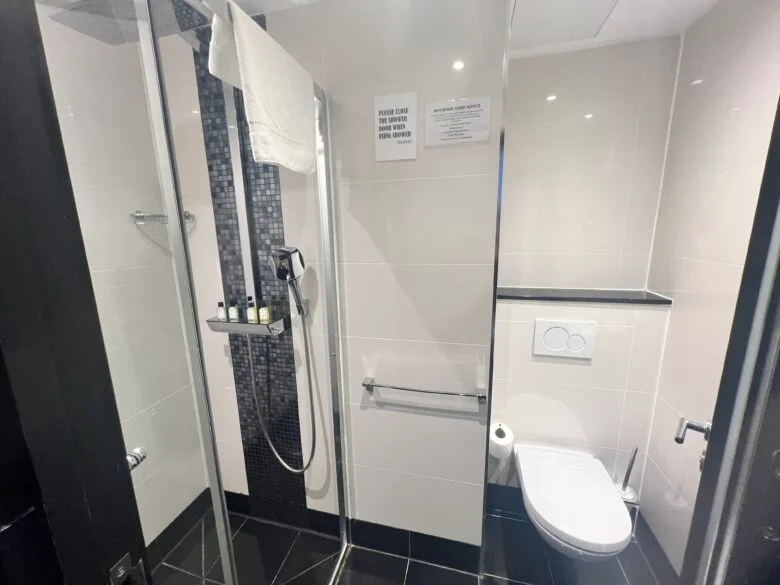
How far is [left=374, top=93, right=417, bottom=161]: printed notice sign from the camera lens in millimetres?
1119

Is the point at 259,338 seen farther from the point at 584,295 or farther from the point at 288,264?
the point at 584,295

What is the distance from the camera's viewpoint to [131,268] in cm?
106

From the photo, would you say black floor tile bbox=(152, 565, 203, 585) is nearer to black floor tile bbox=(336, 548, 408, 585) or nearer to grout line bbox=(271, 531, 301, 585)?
grout line bbox=(271, 531, 301, 585)

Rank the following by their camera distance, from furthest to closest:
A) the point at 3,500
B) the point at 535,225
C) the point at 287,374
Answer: the point at 535,225 < the point at 287,374 < the point at 3,500

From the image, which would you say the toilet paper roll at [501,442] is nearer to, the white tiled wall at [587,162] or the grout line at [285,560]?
the white tiled wall at [587,162]

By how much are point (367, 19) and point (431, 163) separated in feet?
1.78

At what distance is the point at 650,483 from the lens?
4.88ft

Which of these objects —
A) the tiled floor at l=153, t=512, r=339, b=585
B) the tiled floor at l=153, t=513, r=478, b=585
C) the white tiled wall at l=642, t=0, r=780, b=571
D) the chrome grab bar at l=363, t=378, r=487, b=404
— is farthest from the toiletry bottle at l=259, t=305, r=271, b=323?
the white tiled wall at l=642, t=0, r=780, b=571

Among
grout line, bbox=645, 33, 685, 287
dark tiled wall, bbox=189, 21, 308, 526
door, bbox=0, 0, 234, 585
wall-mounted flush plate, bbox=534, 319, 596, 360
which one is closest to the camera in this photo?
door, bbox=0, 0, 234, 585

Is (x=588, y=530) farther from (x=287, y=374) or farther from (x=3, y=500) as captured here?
(x=3, y=500)

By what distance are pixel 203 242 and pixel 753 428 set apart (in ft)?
5.44

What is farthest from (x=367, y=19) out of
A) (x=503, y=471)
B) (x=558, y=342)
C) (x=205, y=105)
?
(x=503, y=471)

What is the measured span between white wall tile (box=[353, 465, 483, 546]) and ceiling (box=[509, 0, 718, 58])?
76.6 inches

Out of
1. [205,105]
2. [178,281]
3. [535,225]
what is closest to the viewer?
[178,281]
